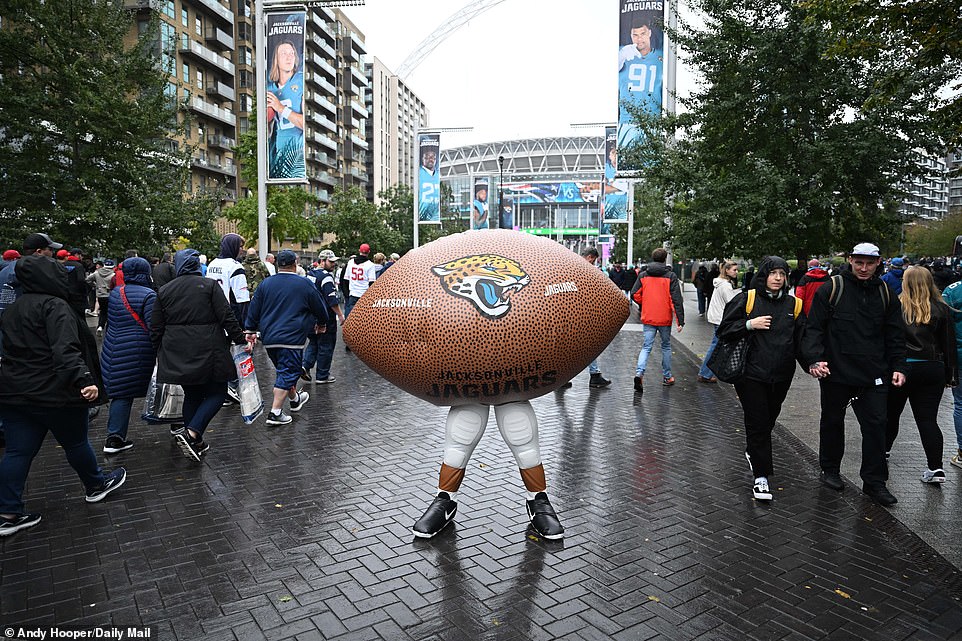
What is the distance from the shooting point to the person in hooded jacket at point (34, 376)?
4.44m

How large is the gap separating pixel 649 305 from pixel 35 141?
17.1 metres

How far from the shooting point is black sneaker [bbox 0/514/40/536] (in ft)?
14.6

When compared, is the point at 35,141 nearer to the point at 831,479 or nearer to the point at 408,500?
→ the point at 408,500

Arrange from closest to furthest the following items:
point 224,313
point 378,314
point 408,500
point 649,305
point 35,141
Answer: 1. point 378,314
2. point 408,500
3. point 224,313
4. point 649,305
5. point 35,141

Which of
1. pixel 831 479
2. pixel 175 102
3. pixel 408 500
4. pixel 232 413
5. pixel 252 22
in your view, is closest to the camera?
pixel 408 500

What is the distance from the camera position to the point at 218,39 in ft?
186

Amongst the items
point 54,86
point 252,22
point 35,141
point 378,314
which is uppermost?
point 252,22

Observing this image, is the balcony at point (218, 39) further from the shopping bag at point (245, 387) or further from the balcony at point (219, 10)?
the shopping bag at point (245, 387)

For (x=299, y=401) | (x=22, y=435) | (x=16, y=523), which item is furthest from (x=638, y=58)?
(x=16, y=523)

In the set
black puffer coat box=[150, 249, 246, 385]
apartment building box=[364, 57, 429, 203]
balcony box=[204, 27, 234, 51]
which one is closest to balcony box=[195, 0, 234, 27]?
balcony box=[204, 27, 234, 51]

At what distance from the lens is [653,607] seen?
11.8 feet

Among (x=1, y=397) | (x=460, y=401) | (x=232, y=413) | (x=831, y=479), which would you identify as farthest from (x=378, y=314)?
(x=232, y=413)

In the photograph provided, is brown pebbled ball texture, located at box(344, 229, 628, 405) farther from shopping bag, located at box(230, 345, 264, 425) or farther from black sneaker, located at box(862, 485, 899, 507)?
black sneaker, located at box(862, 485, 899, 507)

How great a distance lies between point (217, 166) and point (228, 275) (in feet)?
176
